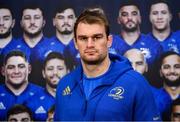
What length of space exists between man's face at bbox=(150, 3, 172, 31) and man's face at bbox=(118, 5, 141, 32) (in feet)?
0.33

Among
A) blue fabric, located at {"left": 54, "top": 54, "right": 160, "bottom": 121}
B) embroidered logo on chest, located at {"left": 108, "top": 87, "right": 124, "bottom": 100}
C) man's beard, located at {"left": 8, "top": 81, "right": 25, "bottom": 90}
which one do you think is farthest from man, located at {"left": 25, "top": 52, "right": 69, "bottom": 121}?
embroidered logo on chest, located at {"left": 108, "top": 87, "right": 124, "bottom": 100}

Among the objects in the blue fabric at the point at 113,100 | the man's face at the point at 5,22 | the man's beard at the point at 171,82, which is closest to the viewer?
the blue fabric at the point at 113,100

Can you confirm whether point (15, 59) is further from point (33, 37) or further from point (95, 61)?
point (95, 61)

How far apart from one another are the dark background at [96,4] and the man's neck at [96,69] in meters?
0.79

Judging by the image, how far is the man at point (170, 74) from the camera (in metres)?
1.97

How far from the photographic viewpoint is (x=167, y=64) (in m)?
1.99

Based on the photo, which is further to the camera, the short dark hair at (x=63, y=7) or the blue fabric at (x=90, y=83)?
the short dark hair at (x=63, y=7)

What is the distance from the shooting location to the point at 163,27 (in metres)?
2.01

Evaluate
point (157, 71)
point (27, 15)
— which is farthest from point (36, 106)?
point (157, 71)

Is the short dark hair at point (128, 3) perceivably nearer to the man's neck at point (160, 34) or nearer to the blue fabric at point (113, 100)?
the man's neck at point (160, 34)

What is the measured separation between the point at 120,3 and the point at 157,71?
20.5 inches

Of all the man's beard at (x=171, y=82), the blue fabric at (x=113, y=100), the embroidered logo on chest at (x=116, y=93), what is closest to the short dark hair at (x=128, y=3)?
the man's beard at (x=171, y=82)

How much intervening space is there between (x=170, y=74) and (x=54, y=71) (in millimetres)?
783

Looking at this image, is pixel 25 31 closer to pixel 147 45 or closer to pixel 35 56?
pixel 35 56
